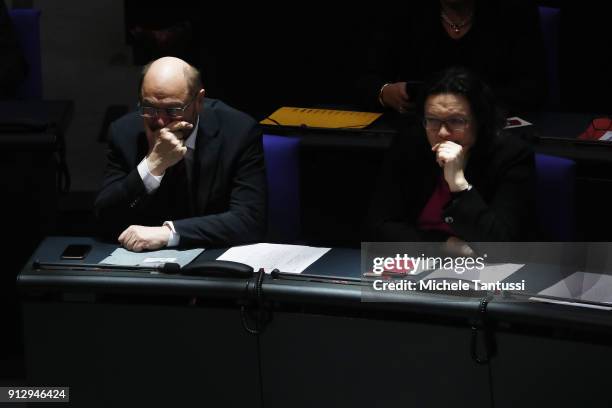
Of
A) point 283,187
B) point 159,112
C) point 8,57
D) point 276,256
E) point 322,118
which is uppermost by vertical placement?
point 8,57

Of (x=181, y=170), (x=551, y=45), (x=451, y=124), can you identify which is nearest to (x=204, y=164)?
(x=181, y=170)

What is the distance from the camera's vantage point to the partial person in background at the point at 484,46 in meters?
4.09

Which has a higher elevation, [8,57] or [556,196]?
[8,57]

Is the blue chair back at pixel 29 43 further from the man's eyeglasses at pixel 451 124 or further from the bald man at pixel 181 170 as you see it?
the man's eyeglasses at pixel 451 124

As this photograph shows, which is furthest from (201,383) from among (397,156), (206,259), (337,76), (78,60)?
(78,60)

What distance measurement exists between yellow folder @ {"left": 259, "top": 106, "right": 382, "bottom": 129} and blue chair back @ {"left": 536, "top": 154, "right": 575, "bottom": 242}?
0.83 metres

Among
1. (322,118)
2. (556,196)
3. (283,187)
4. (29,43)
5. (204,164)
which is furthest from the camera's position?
(29,43)

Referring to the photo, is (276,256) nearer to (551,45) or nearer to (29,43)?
(551,45)

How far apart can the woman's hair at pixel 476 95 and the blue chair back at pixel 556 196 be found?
6.0 inches

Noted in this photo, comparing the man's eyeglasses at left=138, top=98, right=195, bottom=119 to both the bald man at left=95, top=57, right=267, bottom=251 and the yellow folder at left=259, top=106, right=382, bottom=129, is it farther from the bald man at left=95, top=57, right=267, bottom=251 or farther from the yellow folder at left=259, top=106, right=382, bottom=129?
the yellow folder at left=259, top=106, right=382, bottom=129

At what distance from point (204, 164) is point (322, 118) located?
769mm

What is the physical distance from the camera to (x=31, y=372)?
3.08 m

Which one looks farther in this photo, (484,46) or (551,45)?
(551,45)

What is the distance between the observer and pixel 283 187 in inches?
141
